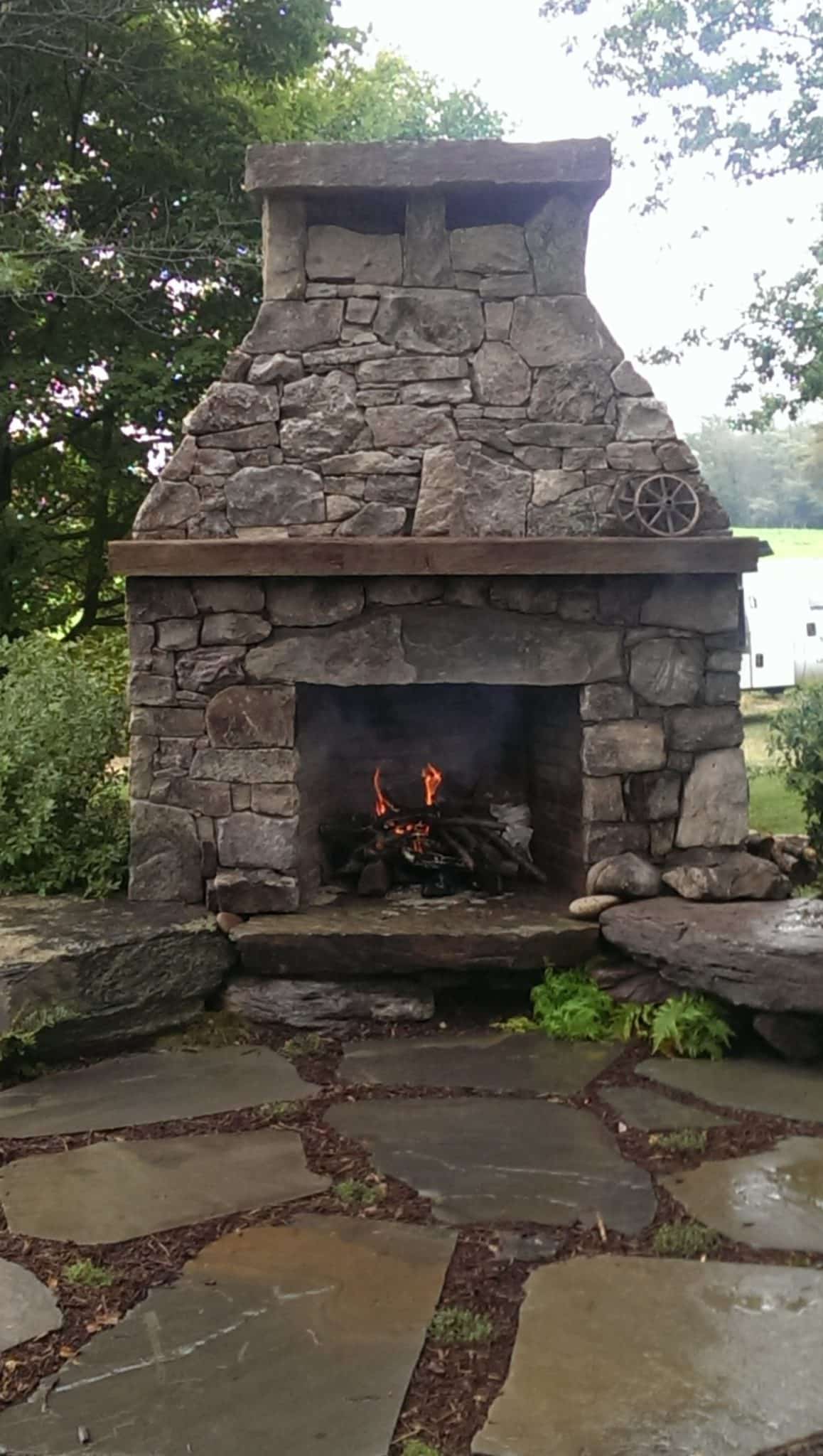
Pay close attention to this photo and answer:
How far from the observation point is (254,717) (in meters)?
5.17

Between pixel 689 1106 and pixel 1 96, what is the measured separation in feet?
29.8

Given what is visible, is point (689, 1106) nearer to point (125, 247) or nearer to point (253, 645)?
point (253, 645)

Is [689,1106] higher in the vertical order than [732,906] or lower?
lower

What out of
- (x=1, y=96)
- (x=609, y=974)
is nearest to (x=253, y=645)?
(x=609, y=974)

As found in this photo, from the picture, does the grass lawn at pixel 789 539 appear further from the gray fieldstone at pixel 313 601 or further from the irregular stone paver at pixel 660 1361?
the irregular stone paver at pixel 660 1361

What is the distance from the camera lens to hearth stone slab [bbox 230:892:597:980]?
16.1 ft

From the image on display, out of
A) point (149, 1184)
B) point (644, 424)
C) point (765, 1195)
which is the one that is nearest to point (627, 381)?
point (644, 424)

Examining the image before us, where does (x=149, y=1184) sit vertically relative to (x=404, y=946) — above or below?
→ below

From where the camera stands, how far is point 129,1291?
2910 millimetres

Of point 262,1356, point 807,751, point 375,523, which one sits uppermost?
point 375,523

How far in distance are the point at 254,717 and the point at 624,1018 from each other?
78.5 inches

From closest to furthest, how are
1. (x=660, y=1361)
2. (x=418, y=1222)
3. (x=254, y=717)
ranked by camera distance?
(x=660, y=1361) → (x=418, y=1222) → (x=254, y=717)

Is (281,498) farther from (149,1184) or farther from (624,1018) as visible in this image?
(149,1184)

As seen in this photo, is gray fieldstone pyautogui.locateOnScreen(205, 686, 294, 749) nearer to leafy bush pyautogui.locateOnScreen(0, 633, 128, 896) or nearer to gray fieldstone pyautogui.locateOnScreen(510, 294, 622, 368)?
leafy bush pyautogui.locateOnScreen(0, 633, 128, 896)
